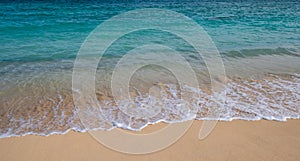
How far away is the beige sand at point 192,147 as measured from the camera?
333 centimetres

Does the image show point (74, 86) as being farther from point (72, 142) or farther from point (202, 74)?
point (202, 74)

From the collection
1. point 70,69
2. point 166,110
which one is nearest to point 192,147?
point 166,110

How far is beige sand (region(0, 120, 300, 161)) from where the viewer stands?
10.9 ft

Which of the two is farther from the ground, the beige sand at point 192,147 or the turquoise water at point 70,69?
the turquoise water at point 70,69

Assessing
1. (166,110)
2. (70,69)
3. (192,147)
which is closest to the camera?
(192,147)

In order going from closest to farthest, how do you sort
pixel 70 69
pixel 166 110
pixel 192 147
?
pixel 192 147
pixel 166 110
pixel 70 69

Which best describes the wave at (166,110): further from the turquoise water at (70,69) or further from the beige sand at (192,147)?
the beige sand at (192,147)

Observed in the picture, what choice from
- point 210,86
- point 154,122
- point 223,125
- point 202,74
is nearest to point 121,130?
point 154,122

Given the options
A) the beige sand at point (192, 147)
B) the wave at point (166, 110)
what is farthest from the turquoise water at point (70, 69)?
the beige sand at point (192, 147)

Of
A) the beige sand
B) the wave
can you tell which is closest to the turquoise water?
the wave

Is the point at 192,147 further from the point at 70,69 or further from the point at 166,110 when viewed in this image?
the point at 70,69

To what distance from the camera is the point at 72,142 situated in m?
3.62

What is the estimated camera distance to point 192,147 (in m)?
3.53

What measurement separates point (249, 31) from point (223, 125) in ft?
34.4
